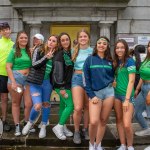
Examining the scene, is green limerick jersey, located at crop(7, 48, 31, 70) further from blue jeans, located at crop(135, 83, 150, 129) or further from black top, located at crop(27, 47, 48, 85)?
blue jeans, located at crop(135, 83, 150, 129)

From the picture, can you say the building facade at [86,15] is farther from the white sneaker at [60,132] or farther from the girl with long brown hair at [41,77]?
the white sneaker at [60,132]

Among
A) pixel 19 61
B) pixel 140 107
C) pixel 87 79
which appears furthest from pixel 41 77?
pixel 140 107

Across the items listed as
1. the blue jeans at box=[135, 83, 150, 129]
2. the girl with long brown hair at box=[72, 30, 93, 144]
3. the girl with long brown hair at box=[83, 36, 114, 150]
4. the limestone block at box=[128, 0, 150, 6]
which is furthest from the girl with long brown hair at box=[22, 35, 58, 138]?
the limestone block at box=[128, 0, 150, 6]

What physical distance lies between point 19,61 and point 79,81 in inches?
46.1

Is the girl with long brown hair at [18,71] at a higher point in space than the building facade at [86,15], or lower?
lower

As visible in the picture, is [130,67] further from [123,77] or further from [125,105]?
[125,105]

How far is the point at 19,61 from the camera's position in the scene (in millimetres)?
5875

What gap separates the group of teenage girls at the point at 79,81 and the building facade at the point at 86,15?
3.76m

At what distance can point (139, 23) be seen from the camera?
32.2ft

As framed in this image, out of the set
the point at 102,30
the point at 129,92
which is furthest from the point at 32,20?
the point at 129,92

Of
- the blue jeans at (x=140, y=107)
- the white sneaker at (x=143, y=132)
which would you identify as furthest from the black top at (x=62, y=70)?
the white sneaker at (x=143, y=132)

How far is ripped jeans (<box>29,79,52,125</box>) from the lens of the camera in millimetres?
5717

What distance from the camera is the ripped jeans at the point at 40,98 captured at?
18.8 ft

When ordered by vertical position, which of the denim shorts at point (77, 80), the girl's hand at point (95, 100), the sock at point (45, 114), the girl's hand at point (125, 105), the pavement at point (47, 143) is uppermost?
the denim shorts at point (77, 80)
